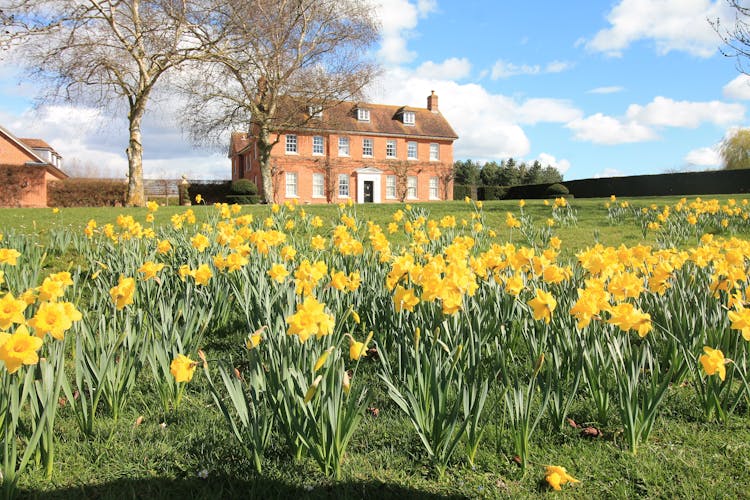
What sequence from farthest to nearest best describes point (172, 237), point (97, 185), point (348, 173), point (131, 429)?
1. point (348, 173)
2. point (97, 185)
3. point (172, 237)
4. point (131, 429)

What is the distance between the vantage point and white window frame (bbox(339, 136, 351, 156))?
34562 millimetres

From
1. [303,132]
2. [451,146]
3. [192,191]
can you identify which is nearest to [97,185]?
[192,191]

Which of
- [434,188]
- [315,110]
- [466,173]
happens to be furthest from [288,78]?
[466,173]

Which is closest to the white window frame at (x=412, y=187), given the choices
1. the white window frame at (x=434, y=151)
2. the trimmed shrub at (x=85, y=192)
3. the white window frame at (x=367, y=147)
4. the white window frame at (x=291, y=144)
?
the white window frame at (x=434, y=151)

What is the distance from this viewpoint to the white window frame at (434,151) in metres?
36.9

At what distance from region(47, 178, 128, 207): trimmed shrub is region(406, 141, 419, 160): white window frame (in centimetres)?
1884

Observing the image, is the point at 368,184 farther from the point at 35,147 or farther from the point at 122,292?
the point at 122,292

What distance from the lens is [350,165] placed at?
114ft

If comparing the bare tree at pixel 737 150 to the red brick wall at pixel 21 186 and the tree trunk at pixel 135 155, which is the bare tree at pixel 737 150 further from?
the red brick wall at pixel 21 186

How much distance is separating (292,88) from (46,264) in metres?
18.8

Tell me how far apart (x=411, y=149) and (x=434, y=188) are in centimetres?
332

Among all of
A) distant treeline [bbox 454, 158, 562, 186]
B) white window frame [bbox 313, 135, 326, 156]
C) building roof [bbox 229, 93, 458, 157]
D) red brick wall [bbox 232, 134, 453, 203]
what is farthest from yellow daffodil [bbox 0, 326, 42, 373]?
distant treeline [bbox 454, 158, 562, 186]

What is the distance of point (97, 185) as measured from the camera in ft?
88.4

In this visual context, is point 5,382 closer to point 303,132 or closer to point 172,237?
point 172,237
